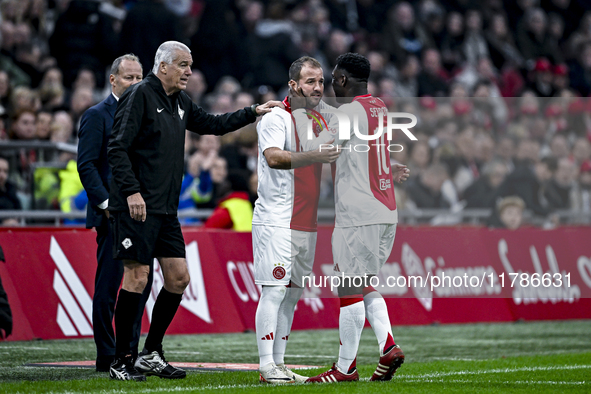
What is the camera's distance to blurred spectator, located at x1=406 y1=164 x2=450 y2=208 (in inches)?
559

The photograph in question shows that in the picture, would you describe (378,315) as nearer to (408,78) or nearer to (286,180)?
(286,180)

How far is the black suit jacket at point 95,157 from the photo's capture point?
7.10 meters

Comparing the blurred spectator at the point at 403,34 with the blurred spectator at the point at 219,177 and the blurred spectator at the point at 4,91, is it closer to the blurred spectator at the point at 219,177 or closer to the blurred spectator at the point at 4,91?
the blurred spectator at the point at 219,177

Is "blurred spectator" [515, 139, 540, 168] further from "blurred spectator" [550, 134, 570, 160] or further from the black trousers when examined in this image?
the black trousers

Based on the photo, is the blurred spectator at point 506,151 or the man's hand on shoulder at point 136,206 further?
the blurred spectator at point 506,151

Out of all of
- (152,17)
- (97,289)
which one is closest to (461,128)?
(152,17)

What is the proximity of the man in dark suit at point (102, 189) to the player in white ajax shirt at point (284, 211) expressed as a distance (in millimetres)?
1392

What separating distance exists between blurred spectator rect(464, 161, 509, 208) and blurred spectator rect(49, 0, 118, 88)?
563cm

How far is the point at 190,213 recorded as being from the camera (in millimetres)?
11312

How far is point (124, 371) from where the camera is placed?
6.32m

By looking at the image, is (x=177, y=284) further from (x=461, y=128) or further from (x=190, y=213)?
(x=461, y=128)

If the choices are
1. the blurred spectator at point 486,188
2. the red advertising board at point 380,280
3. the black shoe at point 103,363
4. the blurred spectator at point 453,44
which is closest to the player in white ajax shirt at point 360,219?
the black shoe at point 103,363

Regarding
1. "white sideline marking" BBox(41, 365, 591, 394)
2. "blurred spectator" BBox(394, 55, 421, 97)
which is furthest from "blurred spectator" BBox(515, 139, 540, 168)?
"white sideline marking" BBox(41, 365, 591, 394)

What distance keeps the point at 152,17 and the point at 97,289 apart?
294 inches
